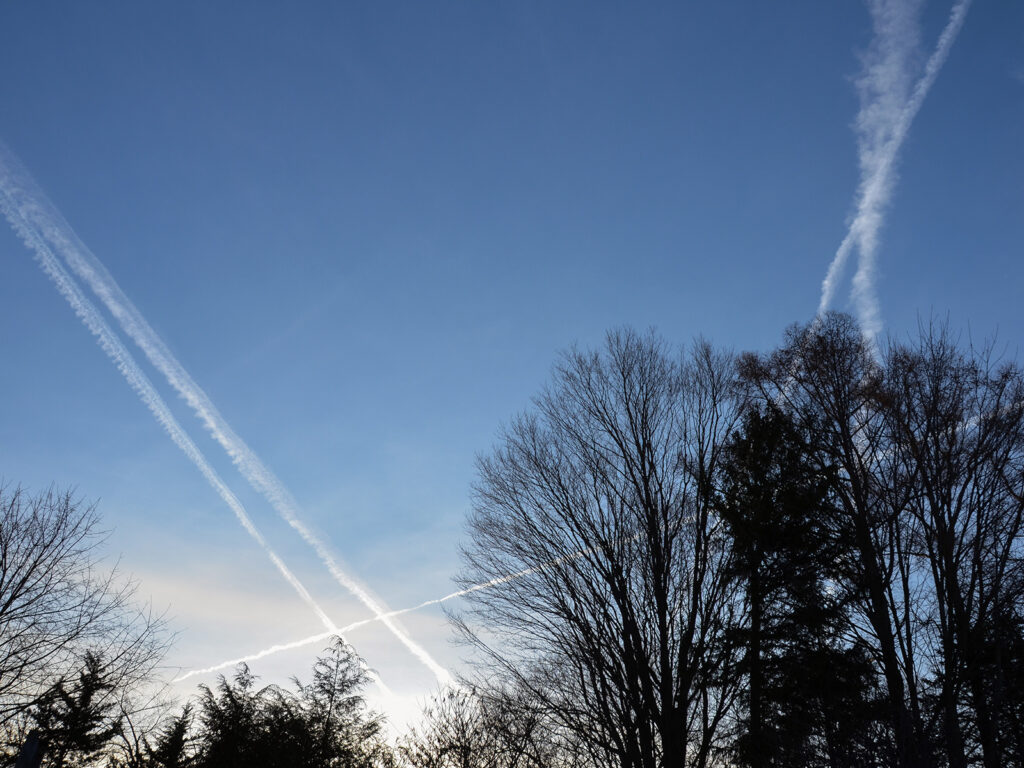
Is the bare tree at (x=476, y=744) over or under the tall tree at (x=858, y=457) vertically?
under

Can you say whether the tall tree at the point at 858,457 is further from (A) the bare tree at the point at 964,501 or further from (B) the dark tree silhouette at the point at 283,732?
(B) the dark tree silhouette at the point at 283,732

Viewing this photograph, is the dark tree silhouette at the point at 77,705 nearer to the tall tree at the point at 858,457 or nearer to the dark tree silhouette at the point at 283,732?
the dark tree silhouette at the point at 283,732

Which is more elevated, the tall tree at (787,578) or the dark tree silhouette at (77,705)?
the tall tree at (787,578)

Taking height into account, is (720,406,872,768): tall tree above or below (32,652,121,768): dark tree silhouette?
above

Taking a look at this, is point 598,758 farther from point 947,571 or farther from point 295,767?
point 295,767

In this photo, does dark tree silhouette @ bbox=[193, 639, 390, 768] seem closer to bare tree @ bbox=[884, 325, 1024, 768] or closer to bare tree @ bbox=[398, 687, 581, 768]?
bare tree @ bbox=[398, 687, 581, 768]

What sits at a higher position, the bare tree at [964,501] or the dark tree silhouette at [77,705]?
the bare tree at [964,501]

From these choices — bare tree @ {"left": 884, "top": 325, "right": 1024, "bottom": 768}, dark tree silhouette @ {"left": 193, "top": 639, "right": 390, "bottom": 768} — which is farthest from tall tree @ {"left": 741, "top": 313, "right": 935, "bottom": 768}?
dark tree silhouette @ {"left": 193, "top": 639, "right": 390, "bottom": 768}

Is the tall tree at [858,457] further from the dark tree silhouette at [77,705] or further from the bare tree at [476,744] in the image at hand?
the dark tree silhouette at [77,705]

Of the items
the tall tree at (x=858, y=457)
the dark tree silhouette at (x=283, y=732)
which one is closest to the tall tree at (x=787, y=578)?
the tall tree at (x=858, y=457)

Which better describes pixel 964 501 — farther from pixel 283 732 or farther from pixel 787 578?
pixel 283 732

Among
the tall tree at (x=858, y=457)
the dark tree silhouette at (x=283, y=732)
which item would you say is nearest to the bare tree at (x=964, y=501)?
the tall tree at (x=858, y=457)

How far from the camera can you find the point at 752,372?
1552cm

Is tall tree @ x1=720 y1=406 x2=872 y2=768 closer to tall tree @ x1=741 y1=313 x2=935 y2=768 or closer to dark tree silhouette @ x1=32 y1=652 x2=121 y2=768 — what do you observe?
tall tree @ x1=741 y1=313 x2=935 y2=768
